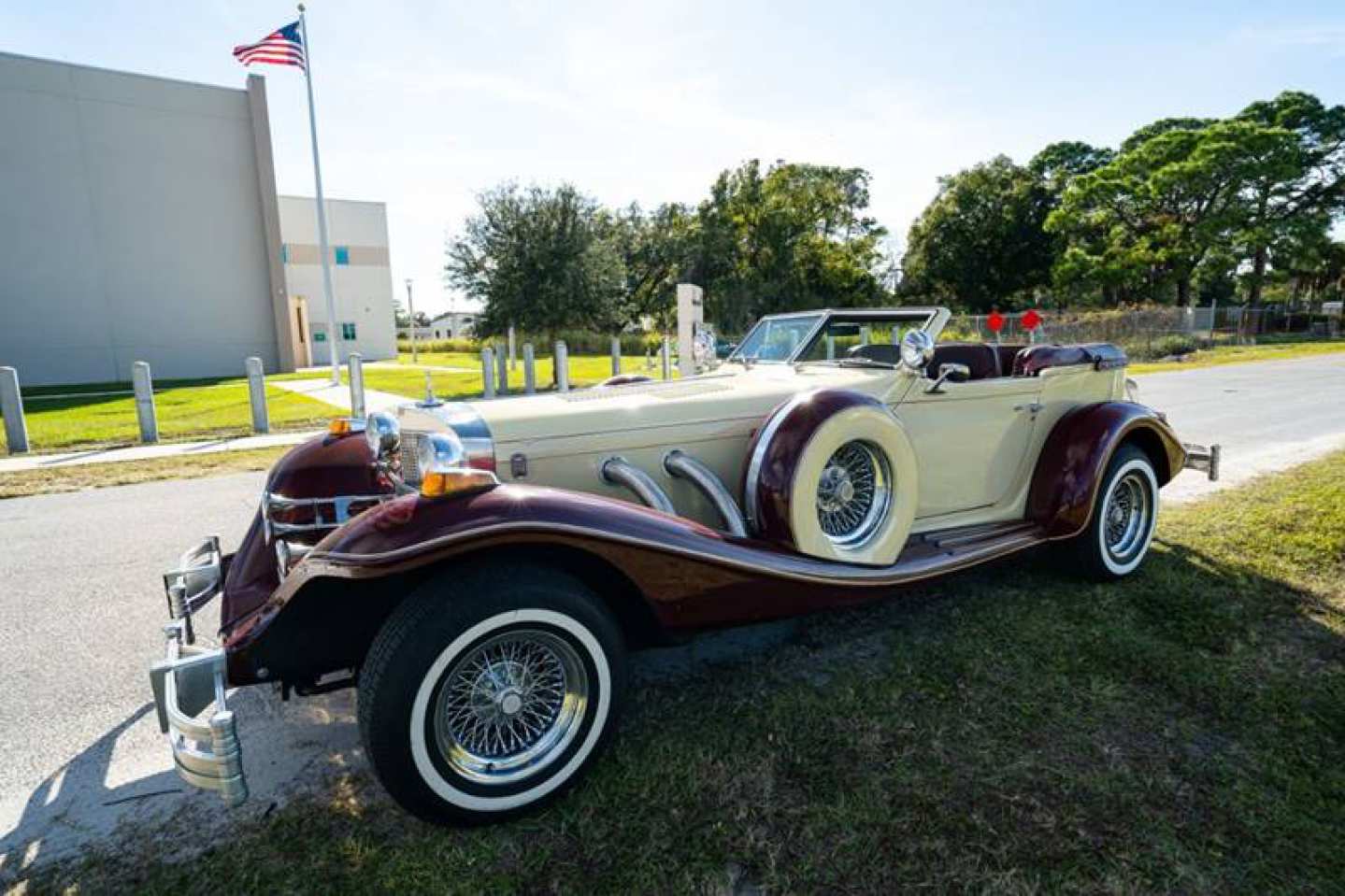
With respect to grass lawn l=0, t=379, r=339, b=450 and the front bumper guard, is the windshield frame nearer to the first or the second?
the front bumper guard

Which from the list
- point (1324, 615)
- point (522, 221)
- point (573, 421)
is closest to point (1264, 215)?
point (522, 221)

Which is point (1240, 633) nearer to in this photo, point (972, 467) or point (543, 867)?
point (972, 467)

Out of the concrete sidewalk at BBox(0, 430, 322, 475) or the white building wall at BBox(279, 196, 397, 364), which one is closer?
the concrete sidewalk at BBox(0, 430, 322, 475)

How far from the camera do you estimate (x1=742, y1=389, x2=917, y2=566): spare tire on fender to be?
2963 mm

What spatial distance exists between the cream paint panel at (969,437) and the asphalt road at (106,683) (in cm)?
304

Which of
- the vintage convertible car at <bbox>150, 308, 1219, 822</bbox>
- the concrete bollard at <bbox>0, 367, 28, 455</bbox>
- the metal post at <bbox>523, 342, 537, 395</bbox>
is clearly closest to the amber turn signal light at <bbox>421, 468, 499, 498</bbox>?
the vintage convertible car at <bbox>150, 308, 1219, 822</bbox>

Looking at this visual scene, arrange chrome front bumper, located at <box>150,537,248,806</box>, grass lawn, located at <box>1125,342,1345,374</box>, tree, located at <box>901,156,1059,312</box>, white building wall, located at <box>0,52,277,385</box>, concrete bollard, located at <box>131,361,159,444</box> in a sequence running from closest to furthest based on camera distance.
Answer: chrome front bumper, located at <box>150,537,248,806</box>, concrete bollard, located at <box>131,361,159,444</box>, grass lawn, located at <box>1125,342,1345,374</box>, white building wall, located at <box>0,52,277,385</box>, tree, located at <box>901,156,1059,312</box>

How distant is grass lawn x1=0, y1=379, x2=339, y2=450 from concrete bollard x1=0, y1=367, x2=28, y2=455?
270mm

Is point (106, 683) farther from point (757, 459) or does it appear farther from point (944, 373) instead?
point (944, 373)

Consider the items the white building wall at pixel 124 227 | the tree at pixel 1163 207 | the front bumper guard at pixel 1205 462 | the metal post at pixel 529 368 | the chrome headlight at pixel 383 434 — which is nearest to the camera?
the chrome headlight at pixel 383 434

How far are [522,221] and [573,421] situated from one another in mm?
23138

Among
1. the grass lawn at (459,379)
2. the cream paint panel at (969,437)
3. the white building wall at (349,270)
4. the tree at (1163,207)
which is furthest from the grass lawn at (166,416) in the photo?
the tree at (1163,207)

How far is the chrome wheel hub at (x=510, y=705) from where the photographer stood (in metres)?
2.24

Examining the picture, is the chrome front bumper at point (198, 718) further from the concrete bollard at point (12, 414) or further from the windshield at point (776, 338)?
the concrete bollard at point (12, 414)
